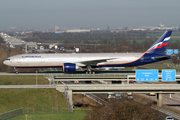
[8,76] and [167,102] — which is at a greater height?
[8,76]

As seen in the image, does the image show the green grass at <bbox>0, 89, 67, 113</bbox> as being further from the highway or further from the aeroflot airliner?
the aeroflot airliner

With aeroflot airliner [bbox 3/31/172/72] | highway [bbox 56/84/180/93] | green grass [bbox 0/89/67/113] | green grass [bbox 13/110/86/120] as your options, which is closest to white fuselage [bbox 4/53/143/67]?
aeroflot airliner [bbox 3/31/172/72]

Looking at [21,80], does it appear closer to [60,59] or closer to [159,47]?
[60,59]

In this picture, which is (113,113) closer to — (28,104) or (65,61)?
(28,104)

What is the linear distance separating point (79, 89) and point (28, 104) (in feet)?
37.3

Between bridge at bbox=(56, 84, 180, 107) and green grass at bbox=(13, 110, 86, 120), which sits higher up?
bridge at bbox=(56, 84, 180, 107)

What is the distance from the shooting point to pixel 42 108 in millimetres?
55625

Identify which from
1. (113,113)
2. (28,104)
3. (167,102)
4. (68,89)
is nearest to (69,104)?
(68,89)

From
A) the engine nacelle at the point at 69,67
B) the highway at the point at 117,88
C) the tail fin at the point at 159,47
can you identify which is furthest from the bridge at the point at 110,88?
the tail fin at the point at 159,47

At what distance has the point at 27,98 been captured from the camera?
193 ft

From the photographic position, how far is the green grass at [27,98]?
5679 centimetres

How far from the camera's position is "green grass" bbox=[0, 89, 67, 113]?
56.8 metres

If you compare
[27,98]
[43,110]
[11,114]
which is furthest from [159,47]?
[11,114]

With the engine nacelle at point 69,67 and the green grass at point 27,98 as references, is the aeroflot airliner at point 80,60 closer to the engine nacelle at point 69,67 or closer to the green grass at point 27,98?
the engine nacelle at point 69,67
